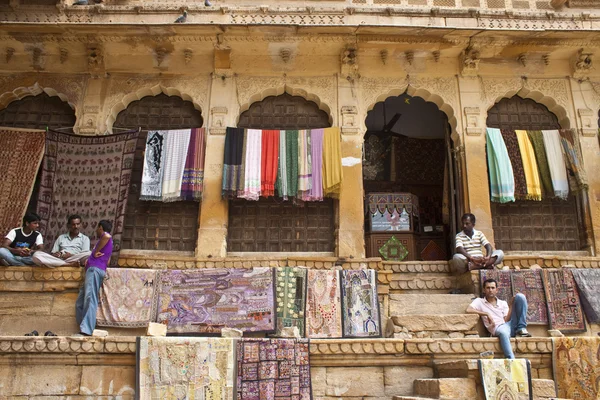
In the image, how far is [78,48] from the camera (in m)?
8.95

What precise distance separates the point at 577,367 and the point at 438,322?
1444 mm

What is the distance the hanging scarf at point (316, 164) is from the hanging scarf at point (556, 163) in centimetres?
357

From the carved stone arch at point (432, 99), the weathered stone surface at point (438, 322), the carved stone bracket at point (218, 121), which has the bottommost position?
the weathered stone surface at point (438, 322)

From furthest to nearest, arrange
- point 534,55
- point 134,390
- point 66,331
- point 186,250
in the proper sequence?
point 534,55 → point 186,250 → point 66,331 → point 134,390

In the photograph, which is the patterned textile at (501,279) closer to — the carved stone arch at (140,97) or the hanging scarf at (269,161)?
the hanging scarf at (269,161)

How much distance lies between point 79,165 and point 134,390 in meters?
4.36

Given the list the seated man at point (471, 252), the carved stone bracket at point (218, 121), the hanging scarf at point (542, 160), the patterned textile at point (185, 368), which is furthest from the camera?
the carved stone bracket at point (218, 121)

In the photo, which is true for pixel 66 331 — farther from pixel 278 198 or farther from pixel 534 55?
pixel 534 55

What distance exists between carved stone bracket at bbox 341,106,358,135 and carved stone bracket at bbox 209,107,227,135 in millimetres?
1898

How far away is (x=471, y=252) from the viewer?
25.6 feet

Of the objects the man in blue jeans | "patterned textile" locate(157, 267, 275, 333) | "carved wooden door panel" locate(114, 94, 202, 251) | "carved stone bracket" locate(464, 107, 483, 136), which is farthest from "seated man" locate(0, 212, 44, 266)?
"carved stone bracket" locate(464, 107, 483, 136)

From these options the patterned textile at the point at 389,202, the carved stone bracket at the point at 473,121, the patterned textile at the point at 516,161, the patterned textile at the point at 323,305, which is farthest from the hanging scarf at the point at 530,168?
the patterned textile at the point at 323,305

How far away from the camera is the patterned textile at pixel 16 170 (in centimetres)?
827

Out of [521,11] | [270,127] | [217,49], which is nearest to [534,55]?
[521,11]
